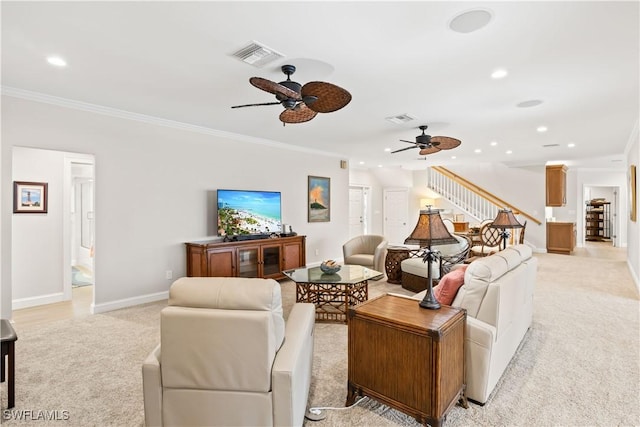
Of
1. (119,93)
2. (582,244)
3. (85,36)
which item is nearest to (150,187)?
(119,93)

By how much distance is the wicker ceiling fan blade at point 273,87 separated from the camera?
8.08 feet

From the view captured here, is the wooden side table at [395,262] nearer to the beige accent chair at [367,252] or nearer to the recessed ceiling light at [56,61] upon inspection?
the beige accent chair at [367,252]

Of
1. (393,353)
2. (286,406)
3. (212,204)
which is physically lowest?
(286,406)

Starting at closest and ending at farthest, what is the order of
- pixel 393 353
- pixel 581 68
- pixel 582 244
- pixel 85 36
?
1. pixel 393 353
2. pixel 85 36
3. pixel 581 68
4. pixel 582 244

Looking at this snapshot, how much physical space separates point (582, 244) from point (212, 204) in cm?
1102

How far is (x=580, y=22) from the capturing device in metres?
2.22

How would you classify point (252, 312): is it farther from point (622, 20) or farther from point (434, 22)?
point (622, 20)

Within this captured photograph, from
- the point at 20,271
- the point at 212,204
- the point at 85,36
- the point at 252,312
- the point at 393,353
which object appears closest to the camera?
the point at 252,312

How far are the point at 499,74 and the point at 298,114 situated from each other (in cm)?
184

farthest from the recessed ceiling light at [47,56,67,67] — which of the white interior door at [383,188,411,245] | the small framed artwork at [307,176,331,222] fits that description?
the white interior door at [383,188,411,245]

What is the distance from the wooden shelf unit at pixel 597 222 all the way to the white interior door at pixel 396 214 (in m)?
6.70

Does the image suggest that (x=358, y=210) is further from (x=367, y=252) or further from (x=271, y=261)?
(x=271, y=261)

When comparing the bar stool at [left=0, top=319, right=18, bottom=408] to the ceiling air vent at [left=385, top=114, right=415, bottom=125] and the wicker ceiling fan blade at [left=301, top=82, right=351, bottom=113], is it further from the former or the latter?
the ceiling air vent at [left=385, top=114, right=415, bottom=125]

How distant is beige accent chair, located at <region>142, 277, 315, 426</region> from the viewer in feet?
5.41
